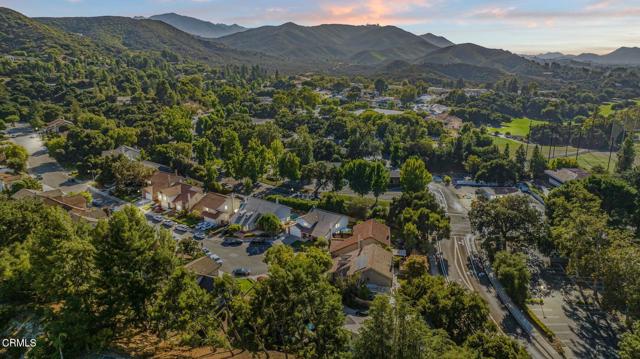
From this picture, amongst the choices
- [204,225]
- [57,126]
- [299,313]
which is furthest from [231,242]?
[57,126]

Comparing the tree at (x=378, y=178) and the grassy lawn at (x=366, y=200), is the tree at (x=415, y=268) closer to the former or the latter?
the grassy lawn at (x=366, y=200)

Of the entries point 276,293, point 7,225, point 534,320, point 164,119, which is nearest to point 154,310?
point 276,293

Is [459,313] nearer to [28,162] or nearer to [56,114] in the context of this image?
[28,162]

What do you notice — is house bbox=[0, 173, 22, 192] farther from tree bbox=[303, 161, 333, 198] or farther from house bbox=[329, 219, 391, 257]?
house bbox=[329, 219, 391, 257]

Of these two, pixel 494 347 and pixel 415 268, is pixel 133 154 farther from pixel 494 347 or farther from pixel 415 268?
pixel 494 347

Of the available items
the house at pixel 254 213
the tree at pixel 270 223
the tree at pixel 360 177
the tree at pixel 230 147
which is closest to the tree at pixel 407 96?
the tree at pixel 230 147

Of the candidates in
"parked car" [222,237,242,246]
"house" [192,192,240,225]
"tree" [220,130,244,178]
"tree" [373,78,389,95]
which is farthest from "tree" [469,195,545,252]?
"tree" [373,78,389,95]
